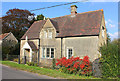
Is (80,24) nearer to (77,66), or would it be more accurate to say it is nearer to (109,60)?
(77,66)

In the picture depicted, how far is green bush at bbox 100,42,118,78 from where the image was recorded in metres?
10.0

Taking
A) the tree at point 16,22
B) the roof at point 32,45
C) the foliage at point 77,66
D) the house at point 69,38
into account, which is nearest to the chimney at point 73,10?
the house at point 69,38

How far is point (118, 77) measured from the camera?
978cm

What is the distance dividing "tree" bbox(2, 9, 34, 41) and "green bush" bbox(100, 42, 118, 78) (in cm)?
2867

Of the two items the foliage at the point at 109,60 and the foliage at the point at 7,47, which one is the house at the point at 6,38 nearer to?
the foliage at the point at 7,47

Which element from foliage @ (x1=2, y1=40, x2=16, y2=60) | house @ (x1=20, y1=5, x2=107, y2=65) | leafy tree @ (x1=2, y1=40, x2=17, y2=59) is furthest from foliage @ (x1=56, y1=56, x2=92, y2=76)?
leafy tree @ (x1=2, y1=40, x2=17, y2=59)

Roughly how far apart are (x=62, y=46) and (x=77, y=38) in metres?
2.66

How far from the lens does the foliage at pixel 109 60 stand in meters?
10.0

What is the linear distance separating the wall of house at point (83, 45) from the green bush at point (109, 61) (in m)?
3.61

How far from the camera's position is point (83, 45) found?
15.5 m

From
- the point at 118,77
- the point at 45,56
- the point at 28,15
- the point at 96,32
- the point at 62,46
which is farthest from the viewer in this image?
the point at 28,15

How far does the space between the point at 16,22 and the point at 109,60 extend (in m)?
29.9

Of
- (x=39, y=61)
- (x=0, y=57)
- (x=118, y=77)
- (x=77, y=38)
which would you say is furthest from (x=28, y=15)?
(x=118, y=77)

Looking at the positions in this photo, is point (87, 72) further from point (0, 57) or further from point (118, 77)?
point (0, 57)
